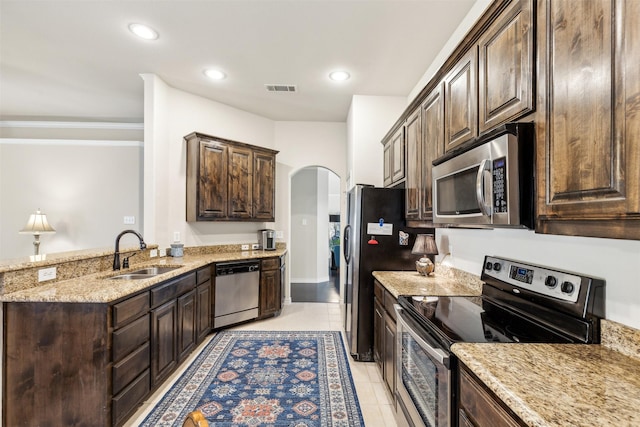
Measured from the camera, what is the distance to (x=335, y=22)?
2414mm

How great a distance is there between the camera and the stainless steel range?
3.96 ft

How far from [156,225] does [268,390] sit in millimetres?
2129

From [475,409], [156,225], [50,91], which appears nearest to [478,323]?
[475,409]

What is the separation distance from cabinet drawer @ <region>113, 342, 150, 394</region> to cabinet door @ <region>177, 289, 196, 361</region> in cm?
51

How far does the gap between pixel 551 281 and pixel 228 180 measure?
11.4ft

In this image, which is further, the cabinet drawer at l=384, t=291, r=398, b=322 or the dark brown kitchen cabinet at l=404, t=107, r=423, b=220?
the dark brown kitchen cabinet at l=404, t=107, r=423, b=220

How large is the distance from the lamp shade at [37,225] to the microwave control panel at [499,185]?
17.5 feet

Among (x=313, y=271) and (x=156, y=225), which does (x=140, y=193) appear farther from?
(x=313, y=271)

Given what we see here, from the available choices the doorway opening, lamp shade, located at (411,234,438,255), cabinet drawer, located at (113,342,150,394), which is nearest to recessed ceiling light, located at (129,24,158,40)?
cabinet drawer, located at (113,342,150,394)

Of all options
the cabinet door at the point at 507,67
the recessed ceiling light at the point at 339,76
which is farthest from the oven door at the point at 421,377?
the recessed ceiling light at the point at 339,76

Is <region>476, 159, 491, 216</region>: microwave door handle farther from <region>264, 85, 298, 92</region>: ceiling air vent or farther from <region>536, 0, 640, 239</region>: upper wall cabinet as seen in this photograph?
<region>264, 85, 298, 92</region>: ceiling air vent

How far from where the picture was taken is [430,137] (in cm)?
222

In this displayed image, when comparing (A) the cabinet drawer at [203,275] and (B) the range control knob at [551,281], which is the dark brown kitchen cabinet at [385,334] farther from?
(A) the cabinet drawer at [203,275]

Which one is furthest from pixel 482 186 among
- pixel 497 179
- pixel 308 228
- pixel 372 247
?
pixel 308 228
